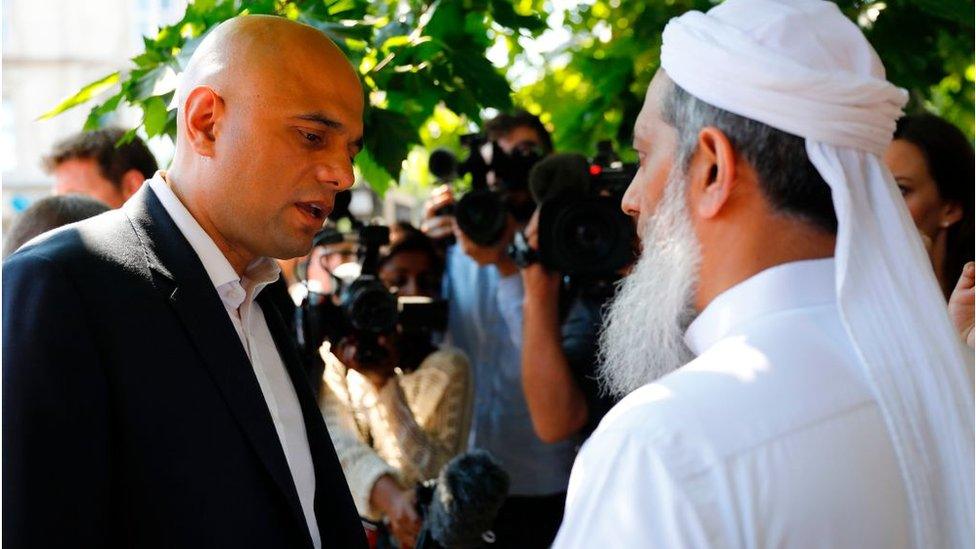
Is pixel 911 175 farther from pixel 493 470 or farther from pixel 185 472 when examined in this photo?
pixel 185 472

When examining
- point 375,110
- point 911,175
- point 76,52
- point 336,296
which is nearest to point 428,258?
point 336,296

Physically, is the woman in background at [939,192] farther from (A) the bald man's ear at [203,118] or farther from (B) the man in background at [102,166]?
(B) the man in background at [102,166]

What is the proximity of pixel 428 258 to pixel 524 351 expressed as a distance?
832 millimetres

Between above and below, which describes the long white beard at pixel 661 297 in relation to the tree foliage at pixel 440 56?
above

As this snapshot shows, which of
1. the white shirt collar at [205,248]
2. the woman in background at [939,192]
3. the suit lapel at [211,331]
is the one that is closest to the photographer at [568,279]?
the woman in background at [939,192]

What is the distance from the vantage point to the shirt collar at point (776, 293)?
154 cm

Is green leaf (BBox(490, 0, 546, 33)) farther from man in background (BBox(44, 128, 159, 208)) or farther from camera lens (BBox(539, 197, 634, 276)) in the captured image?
man in background (BBox(44, 128, 159, 208))

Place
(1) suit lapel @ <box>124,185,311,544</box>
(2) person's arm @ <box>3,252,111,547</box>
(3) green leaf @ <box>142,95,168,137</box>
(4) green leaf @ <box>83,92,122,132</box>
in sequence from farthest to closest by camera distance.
Answer: (4) green leaf @ <box>83,92,122,132</box> < (3) green leaf @ <box>142,95,168,137</box> < (1) suit lapel @ <box>124,185,311,544</box> < (2) person's arm @ <box>3,252,111,547</box>

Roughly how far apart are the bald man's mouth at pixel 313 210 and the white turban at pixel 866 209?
871 mm

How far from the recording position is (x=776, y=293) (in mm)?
1545

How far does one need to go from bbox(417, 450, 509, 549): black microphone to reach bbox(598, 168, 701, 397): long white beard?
1.28 meters

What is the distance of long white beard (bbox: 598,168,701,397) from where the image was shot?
1.71 metres

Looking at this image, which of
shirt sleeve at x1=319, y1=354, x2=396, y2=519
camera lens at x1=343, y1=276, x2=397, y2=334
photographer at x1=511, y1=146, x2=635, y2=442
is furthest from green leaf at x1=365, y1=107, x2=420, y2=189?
shirt sleeve at x1=319, y1=354, x2=396, y2=519

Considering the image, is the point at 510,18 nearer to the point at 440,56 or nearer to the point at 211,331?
the point at 440,56
